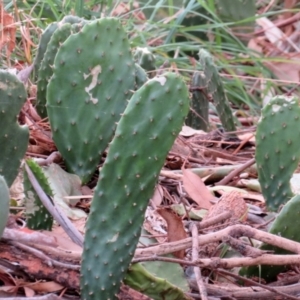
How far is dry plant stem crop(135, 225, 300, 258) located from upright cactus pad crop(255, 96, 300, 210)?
38 centimetres

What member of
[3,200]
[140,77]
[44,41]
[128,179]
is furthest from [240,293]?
[44,41]

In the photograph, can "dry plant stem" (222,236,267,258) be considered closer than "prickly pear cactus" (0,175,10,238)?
No

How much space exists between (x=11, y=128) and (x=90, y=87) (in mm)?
235

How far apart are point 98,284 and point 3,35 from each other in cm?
107

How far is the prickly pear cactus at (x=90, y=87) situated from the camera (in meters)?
1.47

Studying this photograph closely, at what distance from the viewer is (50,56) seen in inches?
67.6

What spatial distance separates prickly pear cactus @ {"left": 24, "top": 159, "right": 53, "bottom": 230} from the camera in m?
1.23

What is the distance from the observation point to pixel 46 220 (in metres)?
1.27

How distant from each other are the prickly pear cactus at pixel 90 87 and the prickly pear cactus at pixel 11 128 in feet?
0.62

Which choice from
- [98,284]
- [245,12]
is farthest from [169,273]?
[245,12]

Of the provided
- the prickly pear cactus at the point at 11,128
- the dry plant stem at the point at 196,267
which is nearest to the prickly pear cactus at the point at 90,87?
the prickly pear cactus at the point at 11,128

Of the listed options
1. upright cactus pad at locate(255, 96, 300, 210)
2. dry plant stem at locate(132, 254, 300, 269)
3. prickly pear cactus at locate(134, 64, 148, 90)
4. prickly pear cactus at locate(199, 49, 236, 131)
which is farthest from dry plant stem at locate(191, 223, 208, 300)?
prickly pear cactus at locate(199, 49, 236, 131)

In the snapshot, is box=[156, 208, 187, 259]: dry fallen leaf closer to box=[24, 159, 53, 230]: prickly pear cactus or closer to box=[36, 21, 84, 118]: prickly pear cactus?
box=[24, 159, 53, 230]: prickly pear cactus

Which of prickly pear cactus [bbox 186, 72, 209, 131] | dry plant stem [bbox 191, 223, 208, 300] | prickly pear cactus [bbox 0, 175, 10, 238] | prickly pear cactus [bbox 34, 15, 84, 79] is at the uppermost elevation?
prickly pear cactus [bbox 34, 15, 84, 79]
